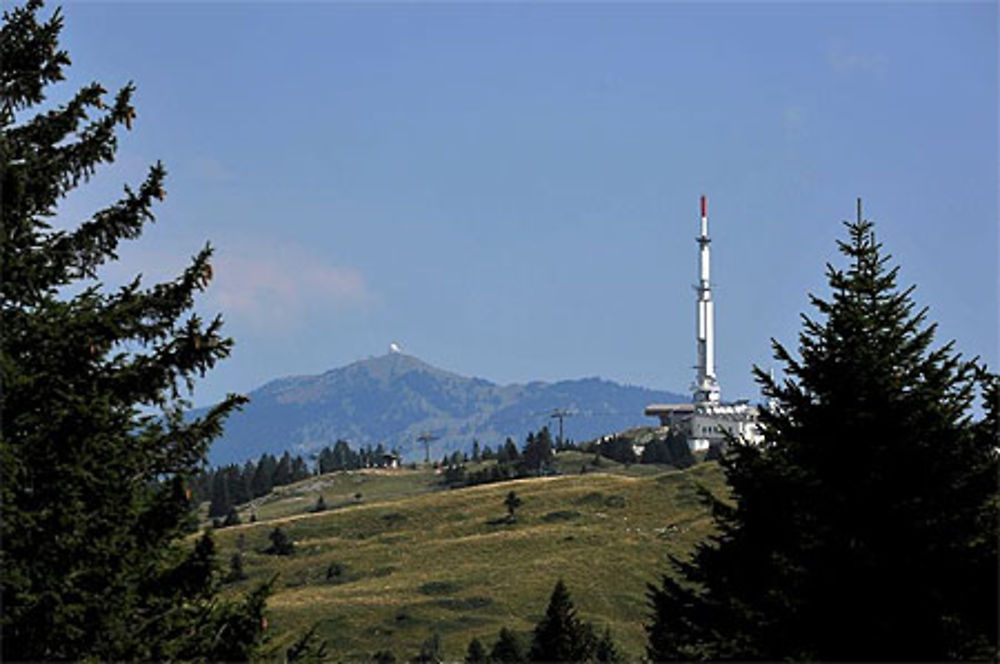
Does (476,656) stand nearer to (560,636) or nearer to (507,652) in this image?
(507,652)

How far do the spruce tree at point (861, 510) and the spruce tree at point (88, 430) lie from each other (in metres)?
8.97

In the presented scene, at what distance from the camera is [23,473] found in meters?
15.5

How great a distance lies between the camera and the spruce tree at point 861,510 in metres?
21.9

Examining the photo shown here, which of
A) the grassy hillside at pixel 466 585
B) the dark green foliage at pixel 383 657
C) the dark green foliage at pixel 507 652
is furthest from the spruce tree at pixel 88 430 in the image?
the dark green foliage at pixel 383 657

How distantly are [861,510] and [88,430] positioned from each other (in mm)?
12215

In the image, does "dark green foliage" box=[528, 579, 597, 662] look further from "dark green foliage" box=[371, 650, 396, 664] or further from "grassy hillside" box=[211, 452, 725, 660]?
"dark green foliage" box=[371, 650, 396, 664]

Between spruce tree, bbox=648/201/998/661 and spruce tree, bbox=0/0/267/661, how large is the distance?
8.97 meters

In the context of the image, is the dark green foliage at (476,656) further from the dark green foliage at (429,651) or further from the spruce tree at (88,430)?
the spruce tree at (88,430)

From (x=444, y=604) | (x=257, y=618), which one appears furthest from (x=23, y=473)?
(x=444, y=604)

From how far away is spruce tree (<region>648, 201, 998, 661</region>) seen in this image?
21.9 meters

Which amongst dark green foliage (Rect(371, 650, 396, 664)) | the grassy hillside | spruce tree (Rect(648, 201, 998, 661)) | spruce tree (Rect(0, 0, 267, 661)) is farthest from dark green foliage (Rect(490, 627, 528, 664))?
spruce tree (Rect(0, 0, 267, 661))

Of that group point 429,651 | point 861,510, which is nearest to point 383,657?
point 429,651

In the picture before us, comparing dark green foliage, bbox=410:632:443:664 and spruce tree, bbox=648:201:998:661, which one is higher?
spruce tree, bbox=648:201:998:661

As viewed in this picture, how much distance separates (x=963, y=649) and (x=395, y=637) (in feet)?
399
